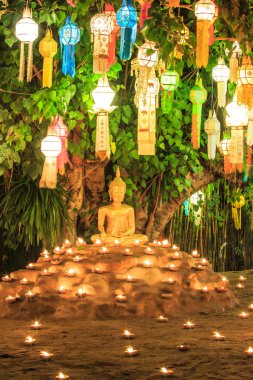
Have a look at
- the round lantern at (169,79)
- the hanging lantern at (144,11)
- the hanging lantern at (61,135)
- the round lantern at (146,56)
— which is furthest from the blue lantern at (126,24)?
the hanging lantern at (61,135)

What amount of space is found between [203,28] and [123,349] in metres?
2.35

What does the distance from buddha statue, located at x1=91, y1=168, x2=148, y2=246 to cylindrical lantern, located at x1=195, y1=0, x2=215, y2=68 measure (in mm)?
2239

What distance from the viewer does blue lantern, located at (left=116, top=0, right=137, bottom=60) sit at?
6.46 metres

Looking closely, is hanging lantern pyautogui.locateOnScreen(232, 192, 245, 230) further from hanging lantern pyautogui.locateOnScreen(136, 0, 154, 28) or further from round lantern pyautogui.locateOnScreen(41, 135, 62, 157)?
hanging lantern pyautogui.locateOnScreen(136, 0, 154, 28)

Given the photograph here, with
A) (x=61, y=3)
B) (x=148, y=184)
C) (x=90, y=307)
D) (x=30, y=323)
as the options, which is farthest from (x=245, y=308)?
(x=61, y=3)

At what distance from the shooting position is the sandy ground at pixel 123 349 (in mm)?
5344

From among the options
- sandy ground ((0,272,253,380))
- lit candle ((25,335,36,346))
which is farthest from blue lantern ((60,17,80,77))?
lit candle ((25,335,36,346))

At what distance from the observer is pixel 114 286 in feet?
24.6

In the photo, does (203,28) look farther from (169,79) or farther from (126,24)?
(169,79)

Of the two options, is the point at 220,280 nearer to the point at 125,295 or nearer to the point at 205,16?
the point at 125,295

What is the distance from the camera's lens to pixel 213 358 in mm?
5715

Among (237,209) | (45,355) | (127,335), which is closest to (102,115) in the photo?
(127,335)

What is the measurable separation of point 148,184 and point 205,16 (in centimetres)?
384

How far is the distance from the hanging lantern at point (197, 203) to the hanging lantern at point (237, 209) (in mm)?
438
